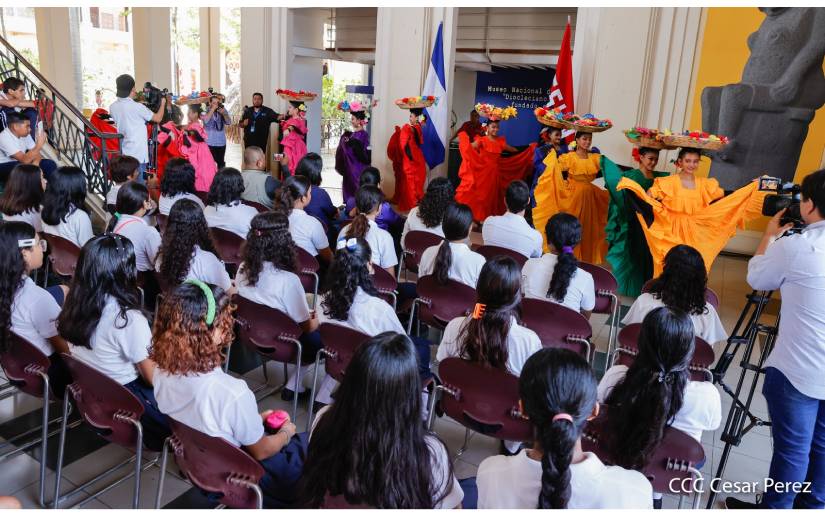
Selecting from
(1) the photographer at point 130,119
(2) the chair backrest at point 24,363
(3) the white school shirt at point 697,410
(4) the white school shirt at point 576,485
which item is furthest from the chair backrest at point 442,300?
(1) the photographer at point 130,119

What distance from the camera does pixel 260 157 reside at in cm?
506

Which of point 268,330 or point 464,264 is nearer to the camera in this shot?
point 268,330

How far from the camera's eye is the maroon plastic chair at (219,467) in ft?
5.04

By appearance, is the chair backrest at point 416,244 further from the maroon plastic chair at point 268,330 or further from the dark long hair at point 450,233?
the maroon plastic chair at point 268,330

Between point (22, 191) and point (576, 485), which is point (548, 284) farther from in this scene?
point (22, 191)

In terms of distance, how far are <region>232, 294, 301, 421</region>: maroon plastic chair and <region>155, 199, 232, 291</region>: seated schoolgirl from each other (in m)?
0.45

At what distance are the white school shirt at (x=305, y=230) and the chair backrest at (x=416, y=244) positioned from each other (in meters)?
0.61

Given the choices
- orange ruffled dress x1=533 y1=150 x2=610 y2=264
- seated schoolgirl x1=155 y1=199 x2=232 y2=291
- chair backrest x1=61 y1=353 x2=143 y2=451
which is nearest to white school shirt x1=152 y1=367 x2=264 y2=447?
chair backrest x1=61 y1=353 x2=143 y2=451

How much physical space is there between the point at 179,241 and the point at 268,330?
0.78 meters

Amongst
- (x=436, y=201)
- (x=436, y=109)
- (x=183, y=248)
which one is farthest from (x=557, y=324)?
(x=436, y=109)

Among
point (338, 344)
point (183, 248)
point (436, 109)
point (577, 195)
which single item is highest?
point (436, 109)

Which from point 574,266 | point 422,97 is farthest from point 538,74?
point 574,266

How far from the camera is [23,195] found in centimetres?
370

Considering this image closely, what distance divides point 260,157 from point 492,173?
3.02 m
